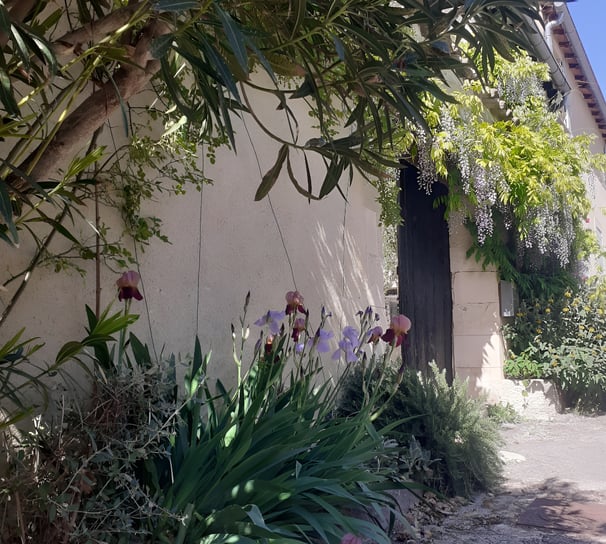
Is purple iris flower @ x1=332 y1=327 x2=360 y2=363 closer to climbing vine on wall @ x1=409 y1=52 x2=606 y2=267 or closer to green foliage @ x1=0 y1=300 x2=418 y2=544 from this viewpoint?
green foliage @ x1=0 y1=300 x2=418 y2=544

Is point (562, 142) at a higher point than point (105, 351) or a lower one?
higher

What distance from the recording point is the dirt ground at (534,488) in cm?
357

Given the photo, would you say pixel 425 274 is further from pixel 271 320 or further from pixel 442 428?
pixel 271 320

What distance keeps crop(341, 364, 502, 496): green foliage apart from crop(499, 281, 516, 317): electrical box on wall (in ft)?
10.4

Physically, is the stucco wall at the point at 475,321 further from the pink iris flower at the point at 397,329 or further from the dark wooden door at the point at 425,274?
the pink iris flower at the point at 397,329

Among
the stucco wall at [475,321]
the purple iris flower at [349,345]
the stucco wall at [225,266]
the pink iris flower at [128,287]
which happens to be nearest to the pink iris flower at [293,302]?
the purple iris flower at [349,345]

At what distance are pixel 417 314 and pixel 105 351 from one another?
544 cm

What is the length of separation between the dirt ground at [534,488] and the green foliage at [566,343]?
Answer: 0.42 meters

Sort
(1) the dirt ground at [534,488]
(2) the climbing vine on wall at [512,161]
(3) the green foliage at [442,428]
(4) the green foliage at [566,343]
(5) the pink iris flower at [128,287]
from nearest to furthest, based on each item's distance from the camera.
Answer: (5) the pink iris flower at [128,287] < (1) the dirt ground at [534,488] < (3) the green foliage at [442,428] < (2) the climbing vine on wall at [512,161] < (4) the green foliage at [566,343]

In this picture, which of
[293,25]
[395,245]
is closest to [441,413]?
[293,25]

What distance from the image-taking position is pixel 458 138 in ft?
20.8

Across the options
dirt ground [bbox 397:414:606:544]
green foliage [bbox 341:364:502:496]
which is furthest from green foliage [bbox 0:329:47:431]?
green foliage [bbox 341:364:502:496]

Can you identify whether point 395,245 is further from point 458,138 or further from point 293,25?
point 293,25

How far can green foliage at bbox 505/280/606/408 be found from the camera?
289 inches
